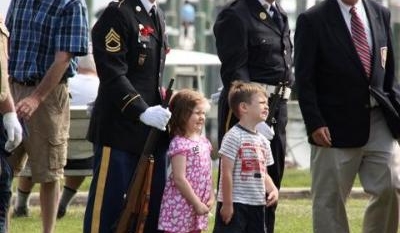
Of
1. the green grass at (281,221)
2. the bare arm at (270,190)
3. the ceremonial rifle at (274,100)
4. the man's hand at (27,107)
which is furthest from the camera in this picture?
the green grass at (281,221)

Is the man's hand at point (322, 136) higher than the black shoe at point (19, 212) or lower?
higher

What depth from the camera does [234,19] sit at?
9.68m

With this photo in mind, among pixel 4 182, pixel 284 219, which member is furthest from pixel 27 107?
pixel 284 219

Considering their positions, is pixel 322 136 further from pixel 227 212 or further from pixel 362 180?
pixel 227 212

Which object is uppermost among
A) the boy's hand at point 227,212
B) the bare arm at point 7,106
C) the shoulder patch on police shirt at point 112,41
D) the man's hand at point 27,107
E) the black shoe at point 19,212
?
the shoulder patch on police shirt at point 112,41

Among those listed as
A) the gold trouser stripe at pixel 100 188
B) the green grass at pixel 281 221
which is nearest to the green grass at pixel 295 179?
the green grass at pixel 281 221

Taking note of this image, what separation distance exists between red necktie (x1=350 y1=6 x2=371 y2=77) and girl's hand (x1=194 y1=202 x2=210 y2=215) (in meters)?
1.38

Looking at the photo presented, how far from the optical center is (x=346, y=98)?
9.54 meters

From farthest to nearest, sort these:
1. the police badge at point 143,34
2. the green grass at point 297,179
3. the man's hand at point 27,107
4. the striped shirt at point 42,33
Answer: the green grass at point 297,179 < the striped shirt at point 42,33 < the man's hand at point 27,107 < the police badge at point 143,34

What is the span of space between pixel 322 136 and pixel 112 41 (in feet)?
5.09

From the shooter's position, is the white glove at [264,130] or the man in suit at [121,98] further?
the white glove at [264,130]

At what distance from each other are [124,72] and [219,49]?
1250 mm

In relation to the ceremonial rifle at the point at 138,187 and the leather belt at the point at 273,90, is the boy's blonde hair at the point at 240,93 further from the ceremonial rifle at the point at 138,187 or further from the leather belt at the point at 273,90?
the ceremonial rifle at the point at 138,187

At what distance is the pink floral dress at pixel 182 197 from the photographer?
896 centimetres
